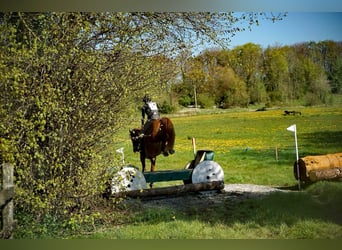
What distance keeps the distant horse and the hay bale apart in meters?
1.03

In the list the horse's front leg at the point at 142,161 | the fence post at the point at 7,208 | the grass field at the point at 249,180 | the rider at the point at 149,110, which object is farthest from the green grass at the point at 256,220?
the rider at the point at 149,110

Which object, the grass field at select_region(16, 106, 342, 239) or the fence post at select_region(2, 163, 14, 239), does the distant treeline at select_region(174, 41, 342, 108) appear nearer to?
the grass field at select_region(16, 106, 342, 239)

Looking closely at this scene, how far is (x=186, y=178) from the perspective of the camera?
417 centimetres

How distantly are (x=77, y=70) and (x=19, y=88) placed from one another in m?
0.47

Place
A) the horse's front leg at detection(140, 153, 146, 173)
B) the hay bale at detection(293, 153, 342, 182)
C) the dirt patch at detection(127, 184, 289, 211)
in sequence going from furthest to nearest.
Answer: the horse's front leg at detection(140, 153, 146, 173) < the dirt patch at detection(127, 184, 289, 211) < the hay bale at detection(293, 153, 342, 182)

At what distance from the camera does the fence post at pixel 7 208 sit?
12.7 feet

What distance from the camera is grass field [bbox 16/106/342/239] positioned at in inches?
152

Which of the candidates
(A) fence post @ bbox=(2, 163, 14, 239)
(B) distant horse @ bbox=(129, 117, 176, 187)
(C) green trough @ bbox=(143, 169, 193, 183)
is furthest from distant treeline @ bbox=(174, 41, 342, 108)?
(A) fence post @ bbox=(2, 163, 14, 239)

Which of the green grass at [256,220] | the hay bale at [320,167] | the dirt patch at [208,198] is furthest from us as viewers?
the dirt patch at [208,198]

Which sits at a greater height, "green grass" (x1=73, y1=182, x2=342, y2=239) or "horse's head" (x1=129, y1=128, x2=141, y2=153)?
"horse's head" (x1=129, y1=128, x2=141, y2=153)

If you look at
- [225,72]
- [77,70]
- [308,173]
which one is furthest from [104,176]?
[308,173]

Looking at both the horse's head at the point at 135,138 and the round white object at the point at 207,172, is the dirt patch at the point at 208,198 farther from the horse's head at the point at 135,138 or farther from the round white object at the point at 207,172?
the horse's head at the point at 135,138
